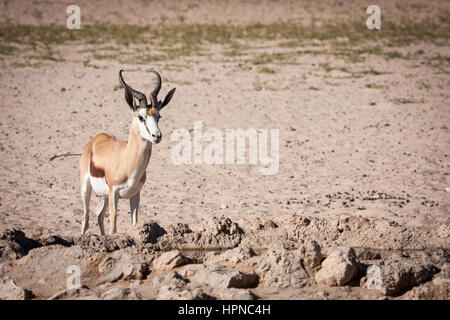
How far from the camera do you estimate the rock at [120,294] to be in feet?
16.7

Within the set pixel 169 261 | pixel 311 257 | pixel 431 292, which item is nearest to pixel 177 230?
pixel 169 261

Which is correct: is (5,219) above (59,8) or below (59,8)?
below

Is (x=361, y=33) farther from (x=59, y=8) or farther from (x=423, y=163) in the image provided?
(x=59, y=8)

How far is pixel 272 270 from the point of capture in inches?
220

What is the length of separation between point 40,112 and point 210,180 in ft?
17.6

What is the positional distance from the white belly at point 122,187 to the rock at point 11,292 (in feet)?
6.72

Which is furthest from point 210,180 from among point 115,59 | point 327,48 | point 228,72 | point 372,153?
point 327,48

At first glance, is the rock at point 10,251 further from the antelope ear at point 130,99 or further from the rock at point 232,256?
the antelope ear at point 130,99

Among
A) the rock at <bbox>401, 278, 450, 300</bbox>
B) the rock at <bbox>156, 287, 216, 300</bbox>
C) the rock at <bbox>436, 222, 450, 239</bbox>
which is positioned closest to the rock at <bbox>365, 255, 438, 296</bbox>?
the rock at <bbox>401, 278, 450, 300</bbox>

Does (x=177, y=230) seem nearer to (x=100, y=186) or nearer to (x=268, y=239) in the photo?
(x=268, y=239)

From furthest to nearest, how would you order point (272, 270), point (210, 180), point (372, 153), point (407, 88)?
point (407, 88) < point (372, 153) < point (210, 180) < point (272, 270)

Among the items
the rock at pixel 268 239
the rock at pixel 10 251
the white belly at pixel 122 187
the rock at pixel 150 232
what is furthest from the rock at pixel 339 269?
the rock at pixel 10 251

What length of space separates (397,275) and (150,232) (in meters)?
2.49

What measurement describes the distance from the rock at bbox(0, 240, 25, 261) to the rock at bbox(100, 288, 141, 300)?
4.01ft
